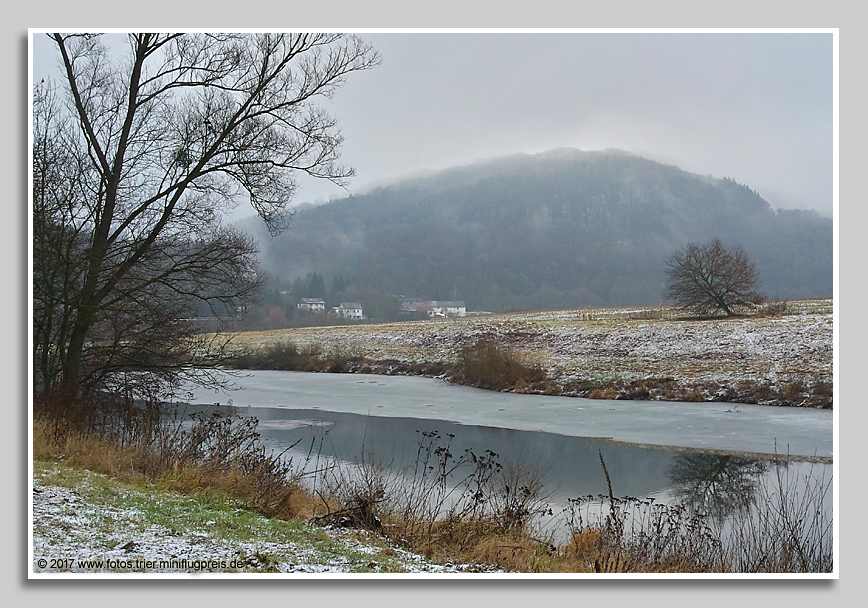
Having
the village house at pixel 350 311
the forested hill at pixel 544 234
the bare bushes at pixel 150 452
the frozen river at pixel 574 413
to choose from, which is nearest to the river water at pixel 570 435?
the frozen river at pixel 574 413

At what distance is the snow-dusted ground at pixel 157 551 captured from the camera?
4.36 meters

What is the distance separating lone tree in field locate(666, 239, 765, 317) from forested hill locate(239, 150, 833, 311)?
149 centimetres

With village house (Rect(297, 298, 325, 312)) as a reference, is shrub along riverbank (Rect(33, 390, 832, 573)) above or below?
below

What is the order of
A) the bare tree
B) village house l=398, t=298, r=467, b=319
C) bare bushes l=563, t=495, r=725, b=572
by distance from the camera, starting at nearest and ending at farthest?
bare bushes l=563, t=495, r=725, b=572
the bare tree
village house l=398, t=298, r=467, b=319

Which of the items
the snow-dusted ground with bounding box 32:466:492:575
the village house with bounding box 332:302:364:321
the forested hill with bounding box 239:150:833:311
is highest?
the forested hill with bounding box 239:150:833:311

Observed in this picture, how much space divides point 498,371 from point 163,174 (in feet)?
50.1

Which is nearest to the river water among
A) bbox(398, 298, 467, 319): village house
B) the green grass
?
the green grass

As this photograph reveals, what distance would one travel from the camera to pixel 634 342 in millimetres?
25859

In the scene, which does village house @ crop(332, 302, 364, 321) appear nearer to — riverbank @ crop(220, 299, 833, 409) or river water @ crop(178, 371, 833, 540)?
riverbank @ crop(220, 299, 833, 409)

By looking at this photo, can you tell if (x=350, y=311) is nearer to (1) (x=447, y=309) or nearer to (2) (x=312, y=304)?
(2) (x=312, y=304)

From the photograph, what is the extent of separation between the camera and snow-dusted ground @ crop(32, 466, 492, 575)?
4363 millimetres

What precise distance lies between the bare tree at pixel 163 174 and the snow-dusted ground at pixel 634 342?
21.6 feet

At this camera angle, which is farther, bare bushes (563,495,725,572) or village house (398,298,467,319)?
village house (398,298,467,319)

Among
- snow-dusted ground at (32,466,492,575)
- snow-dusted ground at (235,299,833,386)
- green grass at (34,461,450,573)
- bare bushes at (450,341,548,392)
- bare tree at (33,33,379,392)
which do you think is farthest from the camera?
bare bushes at (450,341,548,392)
